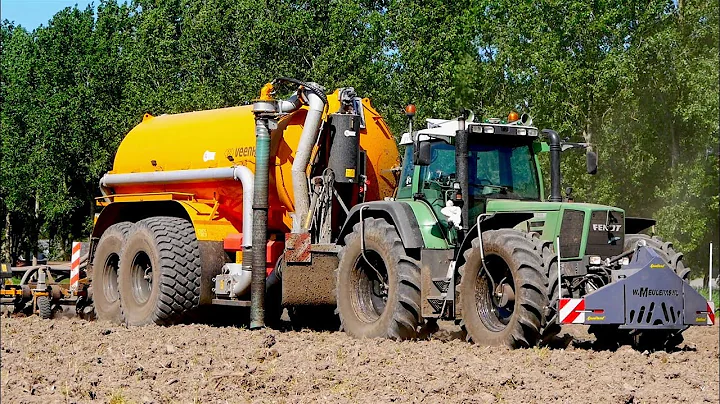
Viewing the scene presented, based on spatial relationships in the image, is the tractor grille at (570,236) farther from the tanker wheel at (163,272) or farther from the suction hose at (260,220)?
the tanker wheel at (163,272)

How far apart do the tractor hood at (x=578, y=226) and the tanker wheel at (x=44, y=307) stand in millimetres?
8755

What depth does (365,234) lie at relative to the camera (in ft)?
40.0

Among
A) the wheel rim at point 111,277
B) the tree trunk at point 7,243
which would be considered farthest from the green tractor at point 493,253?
the tree trunk at point 7,243

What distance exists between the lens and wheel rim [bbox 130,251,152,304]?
1463cm

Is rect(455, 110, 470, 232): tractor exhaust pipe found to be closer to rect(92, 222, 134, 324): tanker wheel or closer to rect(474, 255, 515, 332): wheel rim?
rect(474, 255, 515, 332): wheel rim

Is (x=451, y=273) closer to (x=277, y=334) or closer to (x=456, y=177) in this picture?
(x=456, y=177)

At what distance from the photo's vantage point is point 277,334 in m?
12.7

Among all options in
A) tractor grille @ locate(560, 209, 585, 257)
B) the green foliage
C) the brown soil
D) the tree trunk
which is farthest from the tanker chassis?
the tree trunk

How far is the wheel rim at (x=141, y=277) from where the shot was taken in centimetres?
1463

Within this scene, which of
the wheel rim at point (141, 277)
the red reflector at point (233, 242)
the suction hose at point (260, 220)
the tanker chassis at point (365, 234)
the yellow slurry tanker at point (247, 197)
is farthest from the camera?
the wheel rim at point (141, 277)

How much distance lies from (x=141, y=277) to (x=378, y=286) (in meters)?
4.14

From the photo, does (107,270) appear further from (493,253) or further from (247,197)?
(493,253)

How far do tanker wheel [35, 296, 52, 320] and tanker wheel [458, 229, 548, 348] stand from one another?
822cm

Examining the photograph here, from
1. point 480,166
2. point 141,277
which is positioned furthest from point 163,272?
point 480,166
